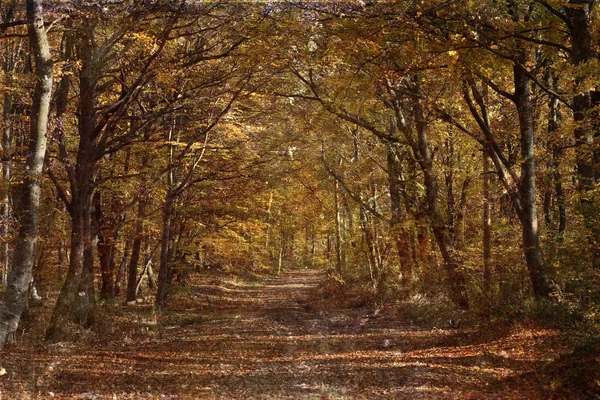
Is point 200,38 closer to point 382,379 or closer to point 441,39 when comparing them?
point 441,39

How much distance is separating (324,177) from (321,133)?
103 inches

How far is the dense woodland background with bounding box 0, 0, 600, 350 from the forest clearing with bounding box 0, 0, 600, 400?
89mm

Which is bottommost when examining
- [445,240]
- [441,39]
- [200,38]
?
[445,240]

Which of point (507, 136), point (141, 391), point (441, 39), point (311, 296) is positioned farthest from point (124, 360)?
point (311, 296)

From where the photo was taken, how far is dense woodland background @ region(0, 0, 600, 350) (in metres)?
10.0

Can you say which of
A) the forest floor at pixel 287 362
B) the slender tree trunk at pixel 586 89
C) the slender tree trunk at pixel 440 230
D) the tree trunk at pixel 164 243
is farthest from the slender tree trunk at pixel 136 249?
the slender tree trunk at pixel 586 89

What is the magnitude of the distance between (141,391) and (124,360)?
238cm

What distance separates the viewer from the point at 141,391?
26.7ft

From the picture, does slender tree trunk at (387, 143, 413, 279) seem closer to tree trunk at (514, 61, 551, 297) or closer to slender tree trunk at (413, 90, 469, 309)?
slender tree trunk at (413, 90, 469, 309)

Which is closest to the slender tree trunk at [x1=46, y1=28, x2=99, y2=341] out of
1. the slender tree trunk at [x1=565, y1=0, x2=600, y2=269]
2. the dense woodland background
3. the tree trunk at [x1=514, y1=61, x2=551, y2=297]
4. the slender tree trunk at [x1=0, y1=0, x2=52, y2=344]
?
the dense woodland background

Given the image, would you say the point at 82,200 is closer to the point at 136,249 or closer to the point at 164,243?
the point at 164,243

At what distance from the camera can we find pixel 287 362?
1055 cm

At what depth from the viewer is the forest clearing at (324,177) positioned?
9.09 m

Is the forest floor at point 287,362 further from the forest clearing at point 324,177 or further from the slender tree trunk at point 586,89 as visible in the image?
the slender tree trunk at point 586,89
